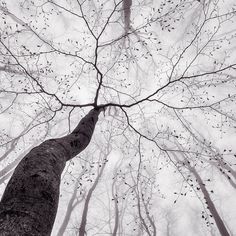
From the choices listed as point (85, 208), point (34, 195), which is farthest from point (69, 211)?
point (34, 195)

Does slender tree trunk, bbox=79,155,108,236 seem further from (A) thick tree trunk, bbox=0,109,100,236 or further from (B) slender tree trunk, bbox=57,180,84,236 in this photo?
(A) thick tree trunk, bbox=0,109,100,236

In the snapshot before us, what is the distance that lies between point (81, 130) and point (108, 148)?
11006 millimetres

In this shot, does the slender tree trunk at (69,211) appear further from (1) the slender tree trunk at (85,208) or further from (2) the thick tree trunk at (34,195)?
(2) the thick tree trunk at (34,195)

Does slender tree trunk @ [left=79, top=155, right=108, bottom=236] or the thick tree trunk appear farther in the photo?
slender tree trunk @ [left=79, top=155, right=108, bottom=236]

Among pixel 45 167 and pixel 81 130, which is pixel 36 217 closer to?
pixel 45 167

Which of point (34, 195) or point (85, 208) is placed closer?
point (34, 195)

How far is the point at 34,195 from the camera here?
1.71m

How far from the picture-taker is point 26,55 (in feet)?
15.4

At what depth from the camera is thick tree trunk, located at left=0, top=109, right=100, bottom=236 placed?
144cm

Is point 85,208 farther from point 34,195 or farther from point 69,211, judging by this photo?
point 34,195

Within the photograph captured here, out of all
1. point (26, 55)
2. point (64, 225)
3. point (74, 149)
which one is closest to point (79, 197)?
point (64, 225)

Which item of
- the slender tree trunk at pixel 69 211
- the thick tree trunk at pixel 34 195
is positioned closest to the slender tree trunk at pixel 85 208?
the slender tree trunk at pixel 69 211

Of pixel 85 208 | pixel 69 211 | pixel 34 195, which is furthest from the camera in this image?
pixel 69 211

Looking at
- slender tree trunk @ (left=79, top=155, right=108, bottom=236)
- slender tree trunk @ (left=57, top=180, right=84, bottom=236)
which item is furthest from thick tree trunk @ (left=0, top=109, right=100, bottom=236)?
slender tree trunk @ (left=57, top=180, right=84, bottom=236)
